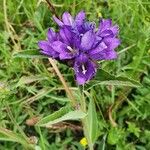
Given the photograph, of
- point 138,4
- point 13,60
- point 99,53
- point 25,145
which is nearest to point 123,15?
point 138,4

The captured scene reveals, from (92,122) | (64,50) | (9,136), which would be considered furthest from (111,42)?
(9,136)

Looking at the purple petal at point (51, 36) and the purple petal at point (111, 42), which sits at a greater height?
the purple petal at point (51, 36)

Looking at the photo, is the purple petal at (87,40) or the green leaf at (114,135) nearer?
the purple petal at (87,40)

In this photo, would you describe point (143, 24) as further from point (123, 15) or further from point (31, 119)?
point (31, 119)

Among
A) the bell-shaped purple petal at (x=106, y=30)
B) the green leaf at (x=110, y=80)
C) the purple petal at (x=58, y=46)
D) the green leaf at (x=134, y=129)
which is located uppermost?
the bell-shaped purple petal at (x=106, y=30)

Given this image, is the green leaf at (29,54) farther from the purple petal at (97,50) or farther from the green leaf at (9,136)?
the green leaf at (9,136)

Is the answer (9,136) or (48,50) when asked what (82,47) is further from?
(9,136)

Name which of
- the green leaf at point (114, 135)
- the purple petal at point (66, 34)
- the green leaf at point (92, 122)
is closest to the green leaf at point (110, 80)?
the purple petal at point (66, 34)

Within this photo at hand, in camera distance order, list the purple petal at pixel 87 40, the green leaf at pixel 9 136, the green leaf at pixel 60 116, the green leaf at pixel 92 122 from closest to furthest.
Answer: the purple petal at pixel 87 40
the green leaf at pixel 60 116
the green leaf at pixel 92 122
the green leaf at pixel 9 136
